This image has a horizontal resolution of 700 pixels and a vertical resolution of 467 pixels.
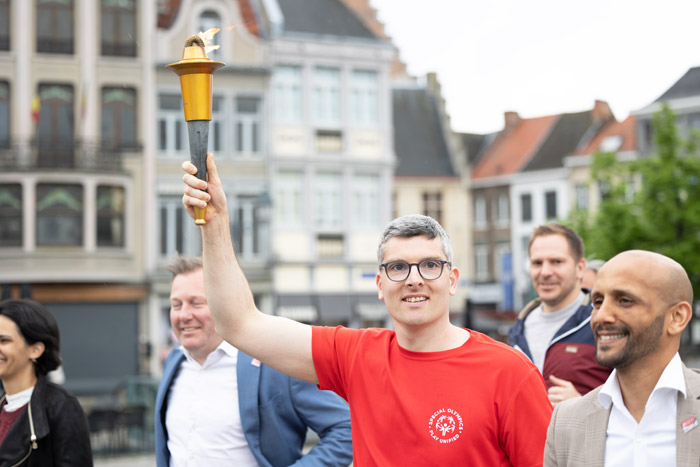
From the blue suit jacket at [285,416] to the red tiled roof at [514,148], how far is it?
42967 mm

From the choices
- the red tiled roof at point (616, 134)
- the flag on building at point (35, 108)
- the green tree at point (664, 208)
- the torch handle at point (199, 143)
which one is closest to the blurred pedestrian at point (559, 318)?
the torch handle at point (199, 143)

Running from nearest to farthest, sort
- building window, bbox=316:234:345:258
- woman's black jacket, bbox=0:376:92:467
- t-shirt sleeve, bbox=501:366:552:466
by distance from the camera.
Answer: t-shirt sleeve, bbox=501:366:552:466, woman's black jacket, bbox=0:376:92:467, building window, bbox=316:234:345:258

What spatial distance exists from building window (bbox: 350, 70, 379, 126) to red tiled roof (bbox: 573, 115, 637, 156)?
50.1 ft

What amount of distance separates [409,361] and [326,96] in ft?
95.2

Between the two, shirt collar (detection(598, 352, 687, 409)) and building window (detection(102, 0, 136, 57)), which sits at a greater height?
building window (detection(102, 0, 136, 57))

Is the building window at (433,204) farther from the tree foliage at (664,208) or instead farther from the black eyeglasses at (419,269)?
the black eyeglasses at (419,269)

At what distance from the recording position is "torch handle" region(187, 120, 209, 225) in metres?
2.93

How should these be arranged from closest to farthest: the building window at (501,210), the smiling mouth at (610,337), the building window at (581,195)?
the smiling mouth at (610,337), the building window at (581,195), the building window at (501,210)

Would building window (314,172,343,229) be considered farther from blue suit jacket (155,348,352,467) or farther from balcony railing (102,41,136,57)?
blue suit jacket (155,348,352,467)

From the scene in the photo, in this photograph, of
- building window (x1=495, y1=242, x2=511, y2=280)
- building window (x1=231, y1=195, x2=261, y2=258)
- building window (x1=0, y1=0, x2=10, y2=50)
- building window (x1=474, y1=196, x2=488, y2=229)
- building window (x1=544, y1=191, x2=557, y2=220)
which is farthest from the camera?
building window (x1=474, y1=196, x2=488, y2=229)

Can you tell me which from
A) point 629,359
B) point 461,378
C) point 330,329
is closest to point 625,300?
point 629,359

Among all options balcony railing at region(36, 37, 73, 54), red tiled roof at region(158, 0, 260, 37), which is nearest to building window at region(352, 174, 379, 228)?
red tiled roof at region(158, 0, 260, 37)

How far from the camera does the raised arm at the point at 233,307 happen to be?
319cm

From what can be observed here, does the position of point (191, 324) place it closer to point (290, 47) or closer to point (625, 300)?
point (625, 300)
